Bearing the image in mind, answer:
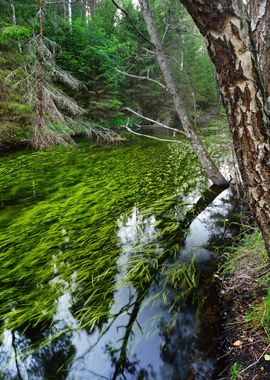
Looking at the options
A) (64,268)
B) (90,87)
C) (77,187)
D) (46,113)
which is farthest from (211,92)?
(64,268)

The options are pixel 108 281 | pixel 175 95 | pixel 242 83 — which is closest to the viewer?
pixel 242 83

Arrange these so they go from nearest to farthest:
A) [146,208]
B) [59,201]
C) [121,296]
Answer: [121,296]
[146,208]
[59,201]

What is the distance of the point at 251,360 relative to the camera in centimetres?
180

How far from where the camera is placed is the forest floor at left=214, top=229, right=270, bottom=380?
1.78m

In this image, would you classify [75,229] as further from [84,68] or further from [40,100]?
[84,68]

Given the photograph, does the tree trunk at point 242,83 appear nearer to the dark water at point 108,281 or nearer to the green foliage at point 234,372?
the green foliage at point 234,372

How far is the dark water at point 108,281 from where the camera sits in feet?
7.03

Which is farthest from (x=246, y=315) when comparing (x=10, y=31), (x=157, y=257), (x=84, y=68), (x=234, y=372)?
(x=84, y=68)

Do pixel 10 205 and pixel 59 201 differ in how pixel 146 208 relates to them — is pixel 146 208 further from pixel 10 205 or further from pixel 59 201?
pixel 10 205

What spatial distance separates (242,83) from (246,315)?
6.15 feet

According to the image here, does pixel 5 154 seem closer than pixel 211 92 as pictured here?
Yes

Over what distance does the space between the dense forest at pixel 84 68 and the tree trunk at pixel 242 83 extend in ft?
9.84

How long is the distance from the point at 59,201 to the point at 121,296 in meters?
3.04

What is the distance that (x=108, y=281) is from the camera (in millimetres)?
3031
